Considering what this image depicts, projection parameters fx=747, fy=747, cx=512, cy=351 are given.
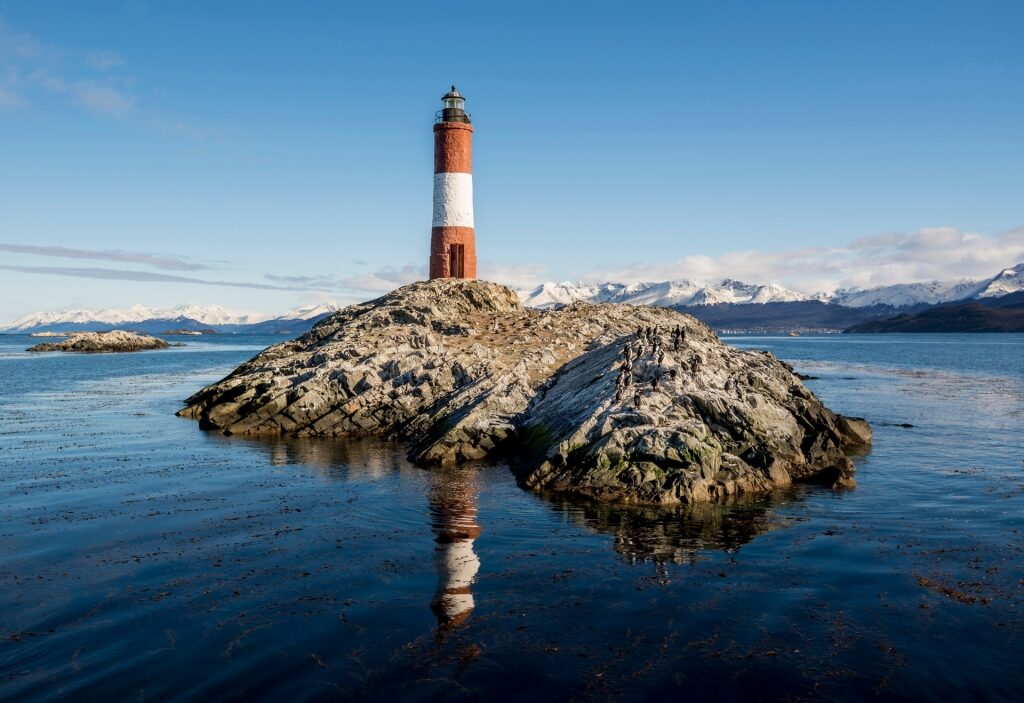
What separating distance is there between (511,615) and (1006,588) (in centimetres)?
1094

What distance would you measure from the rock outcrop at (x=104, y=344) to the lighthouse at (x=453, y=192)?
3875 inches

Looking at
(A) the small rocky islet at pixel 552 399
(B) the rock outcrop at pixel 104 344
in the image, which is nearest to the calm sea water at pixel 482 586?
(A) the small rocky islet at pixel 552 399

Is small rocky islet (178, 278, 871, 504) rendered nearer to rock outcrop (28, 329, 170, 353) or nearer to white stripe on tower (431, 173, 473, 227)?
white stripe on tower (431, 173, 473, 227)

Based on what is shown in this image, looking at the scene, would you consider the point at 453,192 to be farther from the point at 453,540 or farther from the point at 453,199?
the point at 453,540

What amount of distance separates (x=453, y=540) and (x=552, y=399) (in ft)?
50.3

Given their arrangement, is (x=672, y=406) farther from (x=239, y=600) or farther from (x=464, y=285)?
(x=464, y=285)

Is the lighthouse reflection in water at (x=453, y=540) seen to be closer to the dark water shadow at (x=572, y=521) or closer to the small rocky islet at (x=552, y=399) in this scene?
the dark water shadow at (x=572, y=521)

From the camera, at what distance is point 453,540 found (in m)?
19.8

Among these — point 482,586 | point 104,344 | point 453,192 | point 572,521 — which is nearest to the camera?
point 482,586

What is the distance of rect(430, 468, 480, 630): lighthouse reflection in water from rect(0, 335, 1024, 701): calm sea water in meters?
0.10

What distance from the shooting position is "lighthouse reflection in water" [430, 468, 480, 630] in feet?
50.0

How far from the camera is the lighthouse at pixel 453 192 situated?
5575cm

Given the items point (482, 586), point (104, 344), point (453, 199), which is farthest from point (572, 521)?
point (104, 344)

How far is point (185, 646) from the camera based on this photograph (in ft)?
43.9
